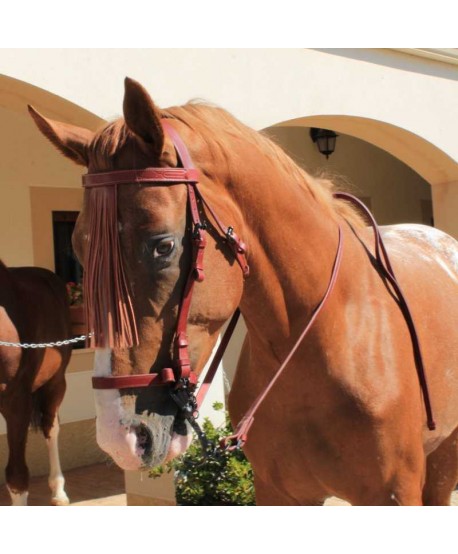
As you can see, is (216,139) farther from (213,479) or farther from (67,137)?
(213,479)

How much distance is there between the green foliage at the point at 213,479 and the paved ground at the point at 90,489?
121cm

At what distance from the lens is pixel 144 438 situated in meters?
1.65

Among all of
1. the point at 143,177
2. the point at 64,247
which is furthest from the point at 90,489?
the point at 143,177

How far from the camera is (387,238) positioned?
308 centimetres

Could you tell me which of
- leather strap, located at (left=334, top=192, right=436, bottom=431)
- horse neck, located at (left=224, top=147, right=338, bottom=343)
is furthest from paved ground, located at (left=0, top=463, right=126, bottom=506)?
horse neck, located at (left=224, top=147, right=338, bottom=343)

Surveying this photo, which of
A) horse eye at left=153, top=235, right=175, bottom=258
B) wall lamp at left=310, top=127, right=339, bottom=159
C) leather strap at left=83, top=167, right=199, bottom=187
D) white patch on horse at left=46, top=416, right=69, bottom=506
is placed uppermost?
wall lamp at left=310, top=127, right=339, bottom=159

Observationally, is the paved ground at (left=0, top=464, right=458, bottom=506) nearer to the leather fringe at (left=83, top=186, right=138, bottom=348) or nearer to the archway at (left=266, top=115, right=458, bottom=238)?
the archway at (left=266, top=115, right=458, bottom=238)

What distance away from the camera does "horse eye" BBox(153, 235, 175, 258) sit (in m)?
1.67

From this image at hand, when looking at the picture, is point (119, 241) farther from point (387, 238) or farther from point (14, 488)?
point (14, 488)

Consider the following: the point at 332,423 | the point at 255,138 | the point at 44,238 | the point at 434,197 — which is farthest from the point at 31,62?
the point at 434,197

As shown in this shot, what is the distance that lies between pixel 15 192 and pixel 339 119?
3.27m

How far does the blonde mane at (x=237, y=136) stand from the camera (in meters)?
1.90

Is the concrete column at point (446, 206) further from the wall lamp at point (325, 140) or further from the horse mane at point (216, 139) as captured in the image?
the horse mane at point (216, 139)

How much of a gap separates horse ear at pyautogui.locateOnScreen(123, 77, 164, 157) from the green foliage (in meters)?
2.92
